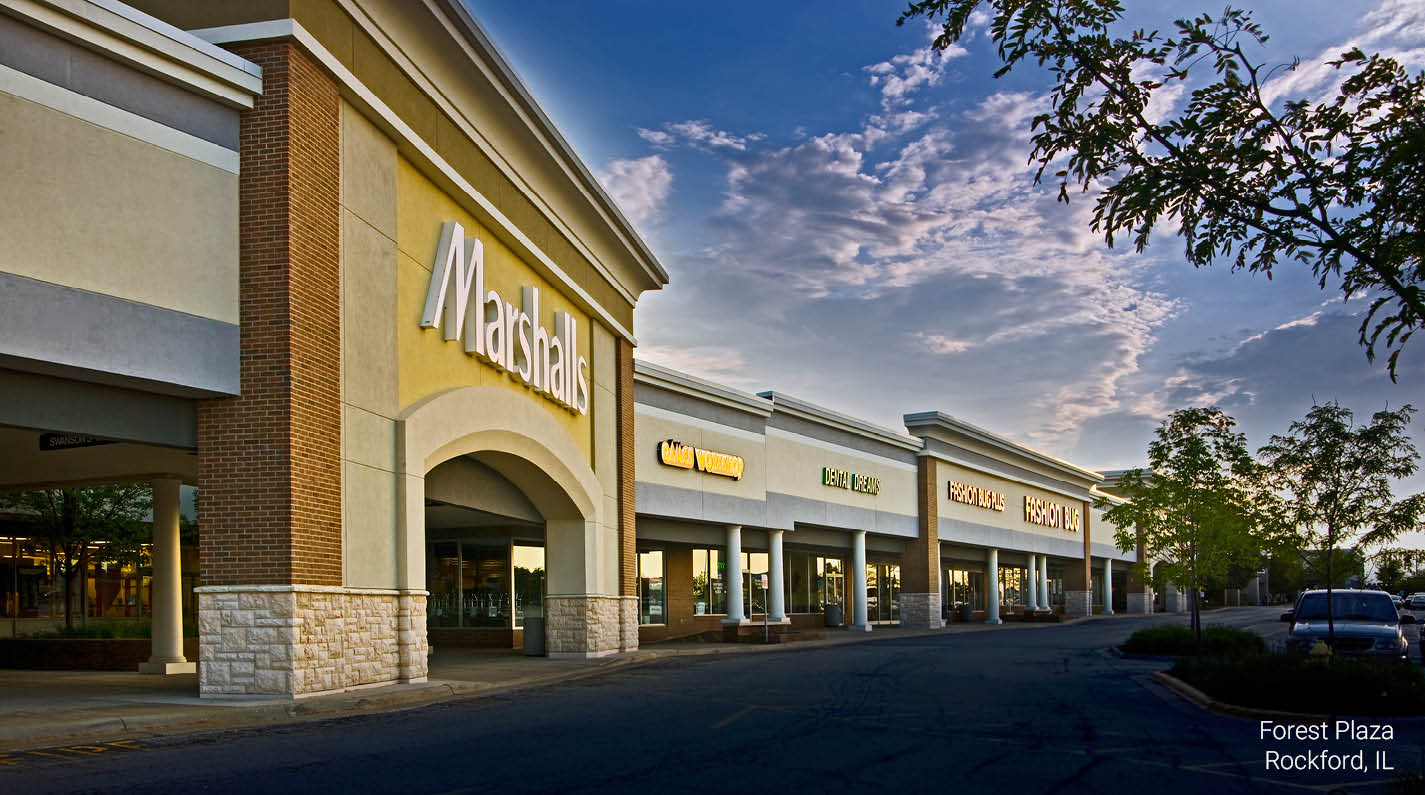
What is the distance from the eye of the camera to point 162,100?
1628 cm

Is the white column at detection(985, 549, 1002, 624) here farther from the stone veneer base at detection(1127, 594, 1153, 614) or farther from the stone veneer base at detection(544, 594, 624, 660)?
the stone veneer base at detection(544, 594, 624, 660)

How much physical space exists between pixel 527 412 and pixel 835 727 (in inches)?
493

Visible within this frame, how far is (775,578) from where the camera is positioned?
4606 cm

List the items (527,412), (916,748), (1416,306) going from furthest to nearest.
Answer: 1. (527,412)
2. (916,748)
3. (1416,306)

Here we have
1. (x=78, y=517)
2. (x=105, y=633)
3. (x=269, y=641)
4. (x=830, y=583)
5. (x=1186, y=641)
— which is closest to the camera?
(x=269, y=641)

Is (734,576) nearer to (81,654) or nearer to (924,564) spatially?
(924,564)

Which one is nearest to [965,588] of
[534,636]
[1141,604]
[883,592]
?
[883,592]

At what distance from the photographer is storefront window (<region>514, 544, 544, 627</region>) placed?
3859 cm

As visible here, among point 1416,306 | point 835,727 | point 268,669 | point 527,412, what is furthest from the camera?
point 527,412

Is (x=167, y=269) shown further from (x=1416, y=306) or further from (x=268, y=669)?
(x=1416, y=306)

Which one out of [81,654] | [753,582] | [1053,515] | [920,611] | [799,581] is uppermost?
[1053,515]

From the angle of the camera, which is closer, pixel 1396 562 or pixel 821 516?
pixel 1396 562

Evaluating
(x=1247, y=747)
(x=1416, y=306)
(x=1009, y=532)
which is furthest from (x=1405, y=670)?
(x=1009, y=532)

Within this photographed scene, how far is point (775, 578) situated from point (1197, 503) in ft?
61.2
